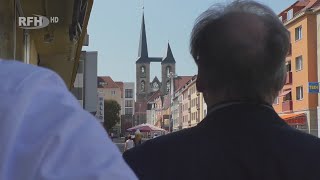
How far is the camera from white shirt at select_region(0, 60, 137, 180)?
79 cm

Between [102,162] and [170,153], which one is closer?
[102,162]

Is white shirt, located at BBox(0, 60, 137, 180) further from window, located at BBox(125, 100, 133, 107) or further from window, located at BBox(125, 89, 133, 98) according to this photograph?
window, located at BBox(125, 89, 133, 98)

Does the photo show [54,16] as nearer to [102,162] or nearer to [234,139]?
[234,139]

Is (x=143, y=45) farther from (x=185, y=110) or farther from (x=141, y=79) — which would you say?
(x=185, y=110)

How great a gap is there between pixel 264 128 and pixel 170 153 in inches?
11.4

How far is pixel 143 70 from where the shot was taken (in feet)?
497

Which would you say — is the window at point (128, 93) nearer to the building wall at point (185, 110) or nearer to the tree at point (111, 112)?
the building wall at point (185, 110)

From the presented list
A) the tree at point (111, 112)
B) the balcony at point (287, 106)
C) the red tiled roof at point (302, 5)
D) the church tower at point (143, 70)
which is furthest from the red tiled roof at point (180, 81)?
the balcony at point (287, 106)

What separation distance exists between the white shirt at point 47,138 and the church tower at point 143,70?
→ 137630 millimetres

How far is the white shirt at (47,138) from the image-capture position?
79 centimetres

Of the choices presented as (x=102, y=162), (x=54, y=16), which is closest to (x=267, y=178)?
(x=102, y=162)

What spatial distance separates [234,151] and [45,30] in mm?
8754

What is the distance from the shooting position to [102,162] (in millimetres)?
832

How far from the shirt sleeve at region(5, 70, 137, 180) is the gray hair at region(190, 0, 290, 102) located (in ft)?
3.40
